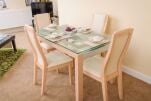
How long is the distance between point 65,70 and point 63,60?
2.13 feet

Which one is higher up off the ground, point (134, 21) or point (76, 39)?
point (134, 21)

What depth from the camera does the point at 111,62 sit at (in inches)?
76.0

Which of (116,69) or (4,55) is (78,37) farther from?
(4,55)

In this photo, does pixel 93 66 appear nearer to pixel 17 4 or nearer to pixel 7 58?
pixel 7 58

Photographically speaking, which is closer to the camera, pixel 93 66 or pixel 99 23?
pixel 93 66

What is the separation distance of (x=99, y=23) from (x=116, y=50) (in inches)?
Answer: 43.5

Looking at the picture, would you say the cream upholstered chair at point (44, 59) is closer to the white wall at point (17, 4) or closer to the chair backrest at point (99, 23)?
the chair backrest at point (99, 23)

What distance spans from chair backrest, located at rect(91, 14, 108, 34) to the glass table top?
1.08 feet

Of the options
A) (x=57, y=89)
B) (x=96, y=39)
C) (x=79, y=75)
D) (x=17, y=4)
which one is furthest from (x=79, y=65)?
(x=17, y=4)

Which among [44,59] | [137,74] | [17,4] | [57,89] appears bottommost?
[57,89]

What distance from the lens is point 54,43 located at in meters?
2.25

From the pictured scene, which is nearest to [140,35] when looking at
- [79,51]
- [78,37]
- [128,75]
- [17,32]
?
[128,75]

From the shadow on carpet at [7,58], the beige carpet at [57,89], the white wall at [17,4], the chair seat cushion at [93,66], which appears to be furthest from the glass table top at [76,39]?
the white wall at [17,4]

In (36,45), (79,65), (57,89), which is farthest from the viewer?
(57,89)
